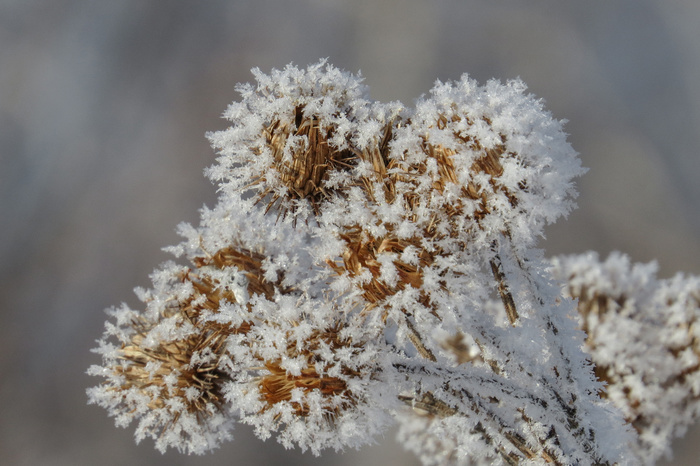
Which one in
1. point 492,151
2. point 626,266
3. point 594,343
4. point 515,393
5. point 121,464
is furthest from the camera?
point 121,464

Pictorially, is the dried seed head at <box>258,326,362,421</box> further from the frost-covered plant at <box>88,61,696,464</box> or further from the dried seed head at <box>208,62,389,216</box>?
the dried seed head at <box>208,62,389,216</box>

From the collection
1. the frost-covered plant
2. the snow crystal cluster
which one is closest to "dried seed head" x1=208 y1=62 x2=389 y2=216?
the frost-covered plant

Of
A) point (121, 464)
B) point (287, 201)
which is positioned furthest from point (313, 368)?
point (121, 464)

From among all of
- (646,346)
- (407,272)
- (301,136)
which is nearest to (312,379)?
(407,272)

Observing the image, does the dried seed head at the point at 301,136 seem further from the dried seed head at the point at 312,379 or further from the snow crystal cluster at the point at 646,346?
the snow crystal cluster at the point at 646,346

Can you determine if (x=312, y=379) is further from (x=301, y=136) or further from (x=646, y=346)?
(x=646, y=346)

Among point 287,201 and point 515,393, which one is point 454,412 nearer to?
point 515,393

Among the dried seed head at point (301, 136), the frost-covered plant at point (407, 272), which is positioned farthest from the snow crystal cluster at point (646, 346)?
the dried seed head at point (301, 136)
